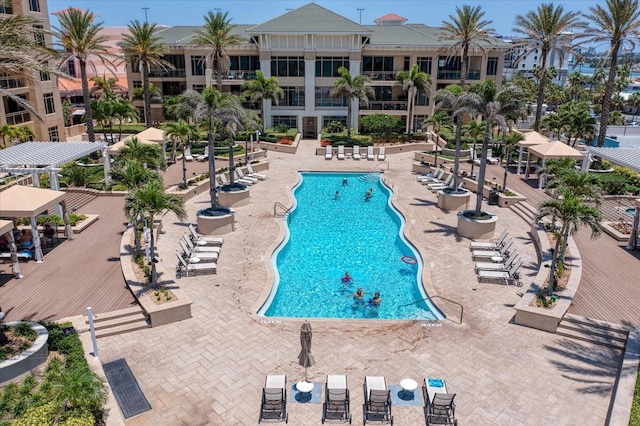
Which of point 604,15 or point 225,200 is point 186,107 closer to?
point 225,200

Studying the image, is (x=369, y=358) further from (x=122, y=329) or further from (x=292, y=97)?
(x=292, y=97)

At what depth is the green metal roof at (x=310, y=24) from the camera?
48.2 m

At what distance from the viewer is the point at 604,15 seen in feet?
110

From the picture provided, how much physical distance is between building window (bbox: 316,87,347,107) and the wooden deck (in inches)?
1281

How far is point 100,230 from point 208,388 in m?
13.6

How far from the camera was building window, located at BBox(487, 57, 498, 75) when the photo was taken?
53.1 metres

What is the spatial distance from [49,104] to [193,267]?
33.1 meters

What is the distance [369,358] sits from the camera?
46.2 feet

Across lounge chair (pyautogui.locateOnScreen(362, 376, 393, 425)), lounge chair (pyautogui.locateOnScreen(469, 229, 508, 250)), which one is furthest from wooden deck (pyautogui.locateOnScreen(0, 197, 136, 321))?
lounge chair (pyautogui.locateOnScreen(469, 229, 508, 250))

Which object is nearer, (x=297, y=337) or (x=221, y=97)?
(x=297, y=337)

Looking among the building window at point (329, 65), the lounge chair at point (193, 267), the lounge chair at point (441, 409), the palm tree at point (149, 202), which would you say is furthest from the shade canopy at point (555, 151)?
the palm tree at point (149, 202)

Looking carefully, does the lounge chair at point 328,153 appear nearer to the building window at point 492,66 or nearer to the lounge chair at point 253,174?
the lounge chair at point 253,174

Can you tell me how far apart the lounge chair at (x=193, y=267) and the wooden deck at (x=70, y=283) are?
222 cm

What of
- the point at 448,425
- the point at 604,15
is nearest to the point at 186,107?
the point at 448,425
